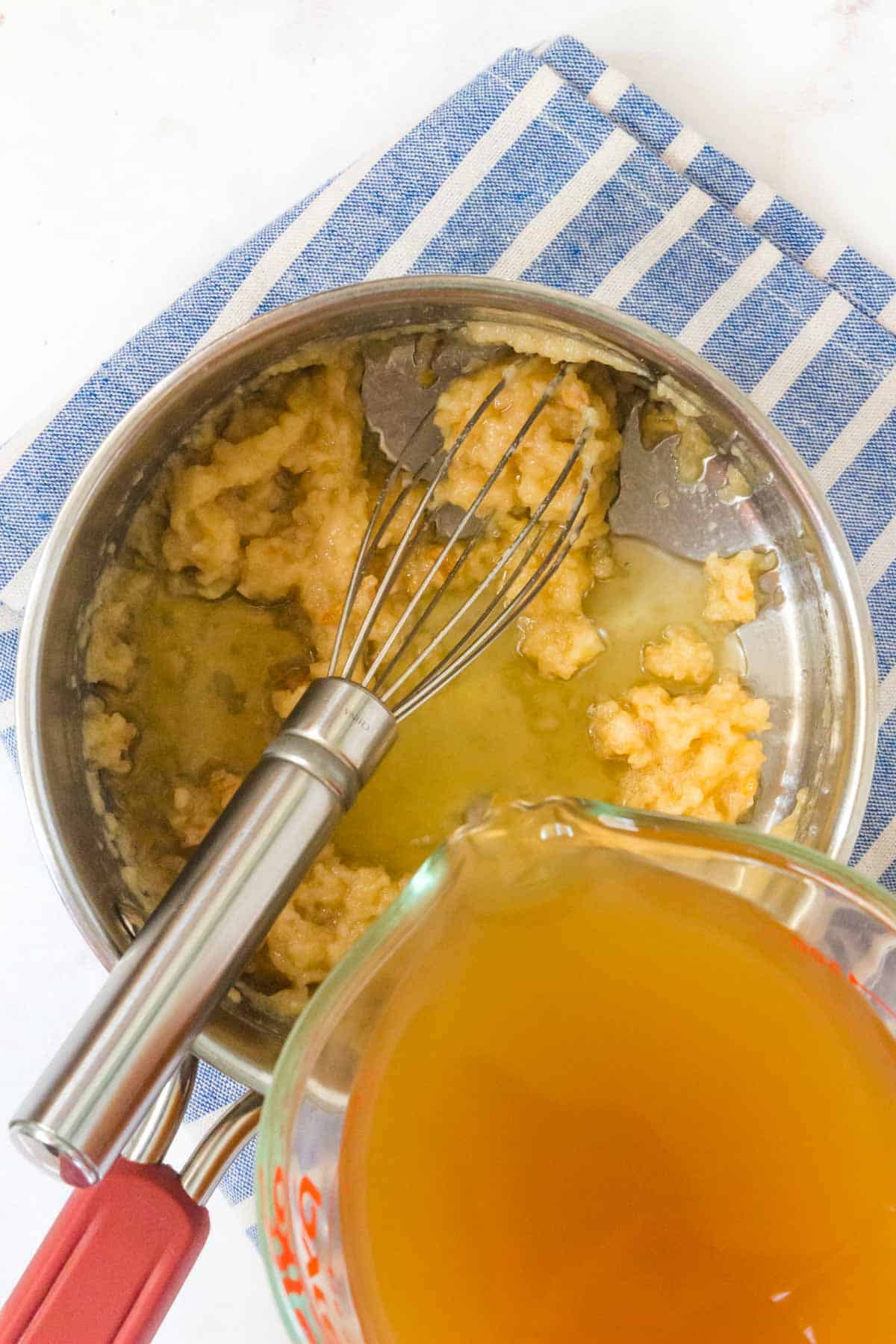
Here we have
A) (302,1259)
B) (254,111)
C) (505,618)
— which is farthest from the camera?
(254,111)

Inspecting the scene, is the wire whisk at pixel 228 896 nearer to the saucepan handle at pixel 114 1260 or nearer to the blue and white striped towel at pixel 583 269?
the saucepan handle at pixel 114 1260

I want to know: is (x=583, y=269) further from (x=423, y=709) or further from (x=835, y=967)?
(x=835, y=967)

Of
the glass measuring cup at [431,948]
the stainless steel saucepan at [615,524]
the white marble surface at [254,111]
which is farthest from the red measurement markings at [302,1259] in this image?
the white marble surface at [254,111]

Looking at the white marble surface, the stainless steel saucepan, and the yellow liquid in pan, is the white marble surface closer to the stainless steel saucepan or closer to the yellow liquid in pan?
the stainless steel saucepan

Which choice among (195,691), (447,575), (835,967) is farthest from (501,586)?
(835,967)

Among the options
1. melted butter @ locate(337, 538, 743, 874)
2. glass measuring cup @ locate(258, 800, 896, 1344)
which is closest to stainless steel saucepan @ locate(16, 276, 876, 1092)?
melted butter @ locate(337, 538, 743, 874)

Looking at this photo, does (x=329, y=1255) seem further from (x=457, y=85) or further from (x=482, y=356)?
(x=457, y=85)
